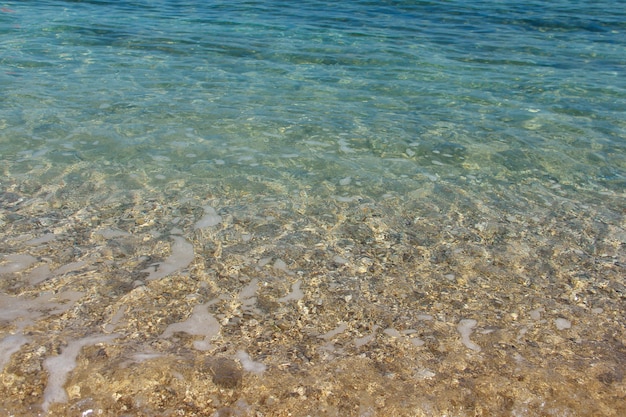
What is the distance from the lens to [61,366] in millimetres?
3562

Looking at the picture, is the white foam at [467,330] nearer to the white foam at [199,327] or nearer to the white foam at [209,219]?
the white foam at [199,327]

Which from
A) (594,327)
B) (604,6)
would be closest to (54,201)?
(594,327)

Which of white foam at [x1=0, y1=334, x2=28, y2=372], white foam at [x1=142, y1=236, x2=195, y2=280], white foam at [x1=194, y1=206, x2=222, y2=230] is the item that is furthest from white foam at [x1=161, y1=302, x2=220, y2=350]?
white foam at [x1=194, y1=206, x2=222, y2=230]

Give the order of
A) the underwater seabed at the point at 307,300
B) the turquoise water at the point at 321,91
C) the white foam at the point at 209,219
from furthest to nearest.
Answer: the turquoise water at the point at 321,91 < the white foam at the point at 209,219 < the underwater seabed at the point at 307,300

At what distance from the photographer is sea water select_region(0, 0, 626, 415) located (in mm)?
3615

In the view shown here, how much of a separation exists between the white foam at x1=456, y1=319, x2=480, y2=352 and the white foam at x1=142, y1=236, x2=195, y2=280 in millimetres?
2265

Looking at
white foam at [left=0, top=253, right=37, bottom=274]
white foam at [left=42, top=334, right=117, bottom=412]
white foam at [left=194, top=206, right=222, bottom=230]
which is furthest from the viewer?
white foam at [left=194, top=206, right=222, bottom=230]

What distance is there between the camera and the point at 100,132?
772 centimetres

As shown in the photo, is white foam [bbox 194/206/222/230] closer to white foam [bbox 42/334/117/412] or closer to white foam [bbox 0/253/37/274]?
white foam [bbox 0/253/37/274]

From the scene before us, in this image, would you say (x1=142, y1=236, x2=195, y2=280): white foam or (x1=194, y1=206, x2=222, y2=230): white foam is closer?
(x1=142, y1=236, x2=195, y2=280): white foam

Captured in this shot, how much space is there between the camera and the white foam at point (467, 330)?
3.99 meters

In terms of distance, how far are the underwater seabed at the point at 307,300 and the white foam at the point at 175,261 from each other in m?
0.02

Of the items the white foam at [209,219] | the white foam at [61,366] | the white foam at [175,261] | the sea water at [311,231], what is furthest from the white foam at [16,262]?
the white foam at [209,219]

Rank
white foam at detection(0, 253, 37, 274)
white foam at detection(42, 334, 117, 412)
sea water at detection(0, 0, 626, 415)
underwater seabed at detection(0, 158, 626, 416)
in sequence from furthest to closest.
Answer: white foam at detection(0, 253, 37, 274), sea water at detection(0, 0, 626, 415), underwater seabed at detection(0, 158, 626, 416), white foam at detection(42, 334, 117, 412)
